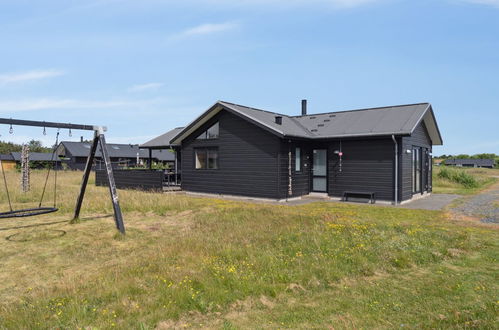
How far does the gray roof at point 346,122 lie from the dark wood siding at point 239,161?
23.2 inches

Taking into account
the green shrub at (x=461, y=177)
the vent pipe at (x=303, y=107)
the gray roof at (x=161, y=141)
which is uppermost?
the vent pipe at (x=303, y=107)

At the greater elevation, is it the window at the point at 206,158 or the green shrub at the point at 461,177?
the window at the point at 206,158

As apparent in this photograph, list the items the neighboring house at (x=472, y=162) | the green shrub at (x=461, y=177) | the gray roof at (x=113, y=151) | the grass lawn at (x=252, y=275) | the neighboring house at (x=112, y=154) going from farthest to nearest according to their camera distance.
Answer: the neighboring house at (x=472, y=162) → the gray roof at (x=113, y=151) → the neighboring house at (x=112, y=154) → the green shrub at (x=461, y=177) → the grass lawn at (x=252, y=275)

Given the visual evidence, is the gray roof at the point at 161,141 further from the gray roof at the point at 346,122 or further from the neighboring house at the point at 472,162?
the neighboring house at the point at 472,162

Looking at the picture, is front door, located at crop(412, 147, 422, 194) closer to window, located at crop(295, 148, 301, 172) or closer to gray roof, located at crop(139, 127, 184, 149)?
window, located at crop(295, 148, 301, 172)

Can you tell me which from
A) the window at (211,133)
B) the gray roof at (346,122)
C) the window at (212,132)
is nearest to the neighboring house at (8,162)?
the gray roof at (346,122)

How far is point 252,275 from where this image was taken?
5230mm

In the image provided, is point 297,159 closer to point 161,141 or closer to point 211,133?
point 211,133

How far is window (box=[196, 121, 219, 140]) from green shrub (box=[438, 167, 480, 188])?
1902 cm

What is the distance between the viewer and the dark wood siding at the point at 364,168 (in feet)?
47.8

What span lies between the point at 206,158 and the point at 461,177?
19.8m

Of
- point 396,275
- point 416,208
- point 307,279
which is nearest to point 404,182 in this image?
point 416,208

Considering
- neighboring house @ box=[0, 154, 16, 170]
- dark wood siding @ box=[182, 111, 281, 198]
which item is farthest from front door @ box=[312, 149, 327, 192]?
neighboring house @ box=[0, 154, 16, 170]

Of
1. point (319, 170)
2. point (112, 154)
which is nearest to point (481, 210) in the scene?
point (319, 170)
